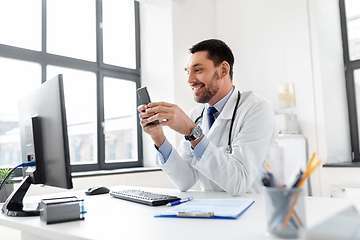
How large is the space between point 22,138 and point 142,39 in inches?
102

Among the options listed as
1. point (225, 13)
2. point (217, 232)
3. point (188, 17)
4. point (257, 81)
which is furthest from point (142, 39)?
point (217, 232)

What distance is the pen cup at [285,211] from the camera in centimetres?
57

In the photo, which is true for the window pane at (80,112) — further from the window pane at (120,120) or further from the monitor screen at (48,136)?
the monitor screen at (48,136)

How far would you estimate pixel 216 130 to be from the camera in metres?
1.58

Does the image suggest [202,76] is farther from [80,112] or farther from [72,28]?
[72,28]

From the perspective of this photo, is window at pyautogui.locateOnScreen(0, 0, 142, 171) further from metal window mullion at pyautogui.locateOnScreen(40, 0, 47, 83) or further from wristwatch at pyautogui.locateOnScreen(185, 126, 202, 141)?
wristwatch at pyautogui.locateOnScreen(185, 126, 202, 141)

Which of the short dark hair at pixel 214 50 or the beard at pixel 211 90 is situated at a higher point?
the short dark hair at pixel 214 50

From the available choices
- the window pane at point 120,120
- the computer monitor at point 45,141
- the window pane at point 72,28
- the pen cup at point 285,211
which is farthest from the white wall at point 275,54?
the pen cup at point 285,211

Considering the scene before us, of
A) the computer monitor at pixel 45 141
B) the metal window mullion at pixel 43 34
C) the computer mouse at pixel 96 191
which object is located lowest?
the computer mouse at pixel 96 191

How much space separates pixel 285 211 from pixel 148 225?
1.27ft

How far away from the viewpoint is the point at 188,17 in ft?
12.0

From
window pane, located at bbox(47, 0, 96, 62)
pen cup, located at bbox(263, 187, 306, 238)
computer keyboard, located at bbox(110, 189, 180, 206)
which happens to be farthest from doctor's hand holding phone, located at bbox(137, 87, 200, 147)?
window pane, located at bbox(47, 0, 96, 62)

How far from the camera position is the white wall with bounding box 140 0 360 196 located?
312cm

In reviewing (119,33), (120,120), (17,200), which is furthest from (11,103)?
(17,200)
